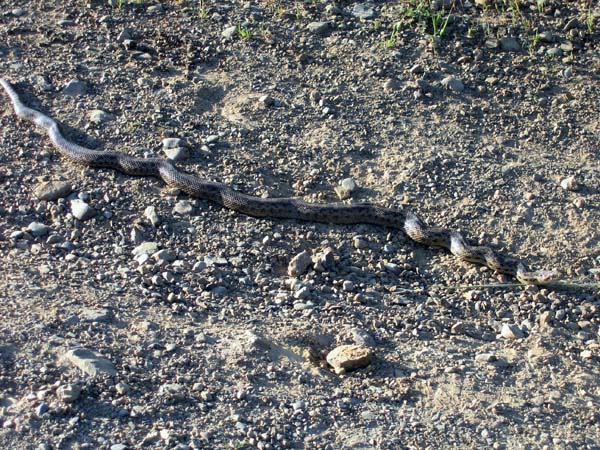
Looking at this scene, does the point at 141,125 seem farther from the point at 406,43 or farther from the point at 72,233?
the point at 406,43

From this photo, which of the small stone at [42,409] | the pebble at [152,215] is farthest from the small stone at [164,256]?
the small stone at [42,409]

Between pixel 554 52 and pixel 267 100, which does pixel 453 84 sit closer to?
pixel 554 52

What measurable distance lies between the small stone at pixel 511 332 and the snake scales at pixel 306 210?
2.52 feet

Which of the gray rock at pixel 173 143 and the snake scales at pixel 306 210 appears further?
the gray rock at pixel 173 143

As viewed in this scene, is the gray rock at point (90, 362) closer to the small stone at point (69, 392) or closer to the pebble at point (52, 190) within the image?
the small stone at point (69, 392)

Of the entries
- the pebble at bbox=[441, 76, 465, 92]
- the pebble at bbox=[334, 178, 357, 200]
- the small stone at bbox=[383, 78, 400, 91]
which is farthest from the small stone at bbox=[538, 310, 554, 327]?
the small stone at bbox=[383, 78, 400, 91]

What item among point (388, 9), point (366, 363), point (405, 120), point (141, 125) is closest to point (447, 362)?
point (366, 363)

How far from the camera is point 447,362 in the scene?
7562 millimetres

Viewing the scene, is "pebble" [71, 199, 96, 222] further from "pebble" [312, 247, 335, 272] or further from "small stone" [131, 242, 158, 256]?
"pebble" [312, 247, 335, 272]

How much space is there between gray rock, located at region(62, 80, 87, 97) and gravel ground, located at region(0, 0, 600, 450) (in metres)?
0.03

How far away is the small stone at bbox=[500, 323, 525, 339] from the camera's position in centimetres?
796

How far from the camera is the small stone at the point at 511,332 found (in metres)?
7.96

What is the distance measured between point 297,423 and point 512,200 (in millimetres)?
4064

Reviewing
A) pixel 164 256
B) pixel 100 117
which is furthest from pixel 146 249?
pixel 100 117
